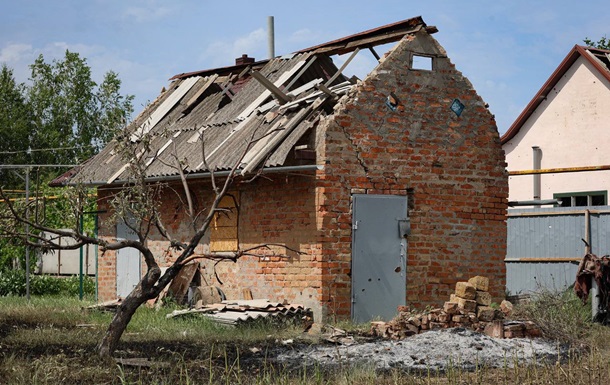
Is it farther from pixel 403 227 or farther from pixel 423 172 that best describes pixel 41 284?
pixel 423 172

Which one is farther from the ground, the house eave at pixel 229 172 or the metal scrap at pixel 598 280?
the house eave at pixel 229 172

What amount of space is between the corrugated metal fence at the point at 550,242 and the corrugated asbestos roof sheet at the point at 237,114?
4.69 m

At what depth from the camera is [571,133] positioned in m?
24.2

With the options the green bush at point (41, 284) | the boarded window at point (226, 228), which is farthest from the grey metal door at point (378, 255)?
the green bush at point (41, 284)

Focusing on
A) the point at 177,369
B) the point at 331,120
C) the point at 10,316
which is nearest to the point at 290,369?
the point at 177,369

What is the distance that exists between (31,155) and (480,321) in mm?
29903

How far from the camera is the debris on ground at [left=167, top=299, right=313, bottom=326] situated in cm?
1394

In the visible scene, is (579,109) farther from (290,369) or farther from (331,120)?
(290,369)

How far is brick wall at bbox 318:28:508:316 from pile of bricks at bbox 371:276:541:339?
1519mm

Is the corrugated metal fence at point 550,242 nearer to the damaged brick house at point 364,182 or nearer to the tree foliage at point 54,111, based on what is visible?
the damaged brick house at point 364,182

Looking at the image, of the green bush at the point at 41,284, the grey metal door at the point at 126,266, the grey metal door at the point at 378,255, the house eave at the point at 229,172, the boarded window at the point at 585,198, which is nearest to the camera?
the house eave at the point at 229,172

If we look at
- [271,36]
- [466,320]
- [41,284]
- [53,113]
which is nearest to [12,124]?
[53,113]

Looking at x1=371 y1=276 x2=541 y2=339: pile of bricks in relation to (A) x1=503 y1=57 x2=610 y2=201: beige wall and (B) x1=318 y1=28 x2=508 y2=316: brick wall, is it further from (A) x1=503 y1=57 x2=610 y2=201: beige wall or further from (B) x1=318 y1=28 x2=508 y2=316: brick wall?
(A) x1=503 y1=57 x2=610 y2=201: beige wall

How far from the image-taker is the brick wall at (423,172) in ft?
48.0
